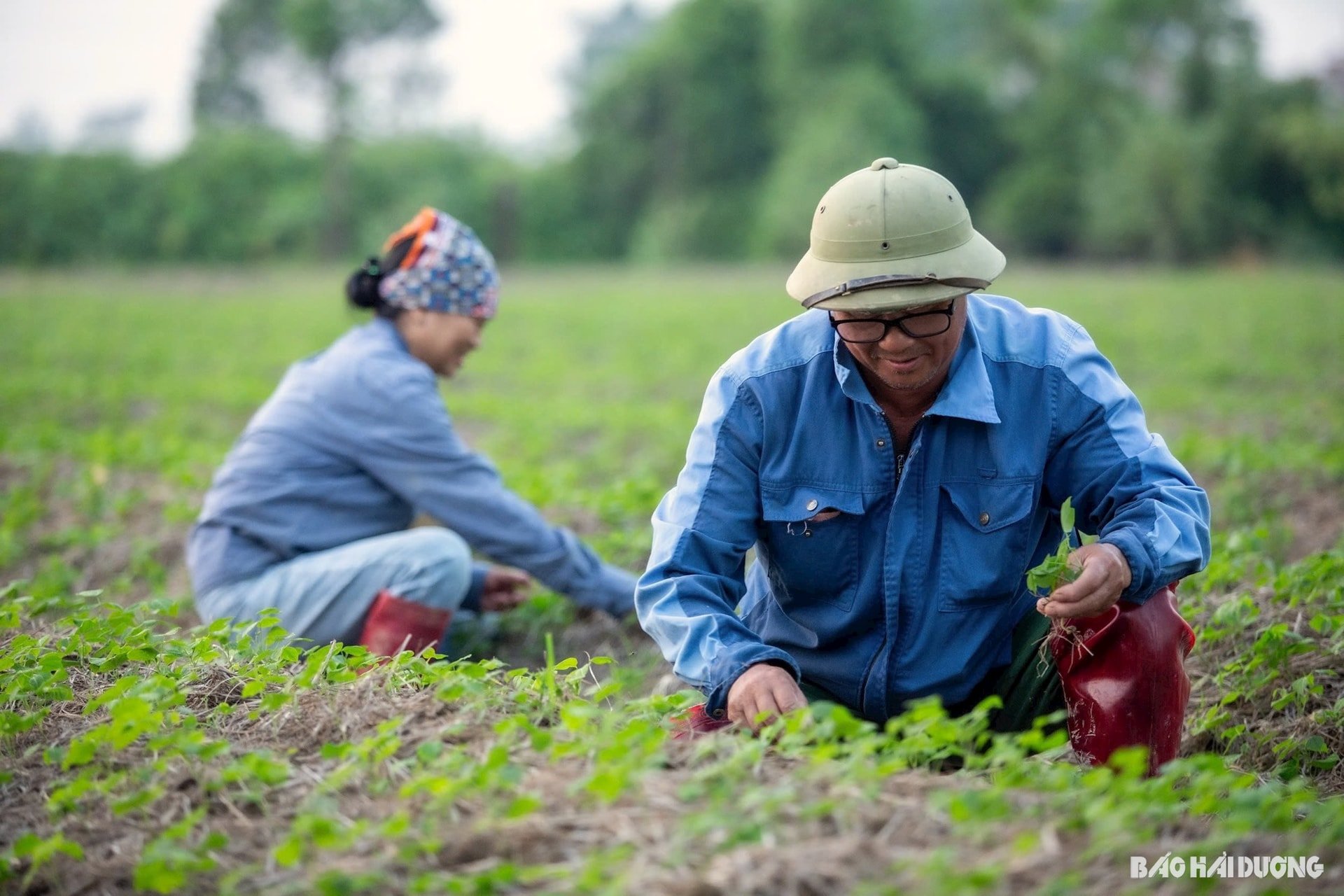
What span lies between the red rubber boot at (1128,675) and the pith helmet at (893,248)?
0.87m

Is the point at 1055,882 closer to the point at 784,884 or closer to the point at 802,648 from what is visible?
the point at 784,884

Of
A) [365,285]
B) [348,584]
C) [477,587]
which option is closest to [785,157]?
[365,285]

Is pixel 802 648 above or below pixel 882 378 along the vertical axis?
below

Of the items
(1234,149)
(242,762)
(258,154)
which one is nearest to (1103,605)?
(242,762)

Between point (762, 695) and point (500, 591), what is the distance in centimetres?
219

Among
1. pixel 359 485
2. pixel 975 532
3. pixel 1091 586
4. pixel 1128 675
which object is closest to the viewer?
pixel 1091 586

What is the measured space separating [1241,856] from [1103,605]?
700mm

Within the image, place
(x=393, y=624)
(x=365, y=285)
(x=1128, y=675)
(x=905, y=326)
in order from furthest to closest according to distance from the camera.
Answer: (x=365, y=285), (x=393, y=624), (x=1128, y=675), (x=905, y=326)

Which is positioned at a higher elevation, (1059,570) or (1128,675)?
(1059,570)

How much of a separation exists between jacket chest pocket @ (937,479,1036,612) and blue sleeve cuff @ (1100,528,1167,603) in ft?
0.85

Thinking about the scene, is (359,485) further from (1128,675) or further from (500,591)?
(1128,675)

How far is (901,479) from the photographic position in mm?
3186

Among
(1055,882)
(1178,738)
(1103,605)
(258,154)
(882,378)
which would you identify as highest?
(258,154)

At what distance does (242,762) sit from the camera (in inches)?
107
